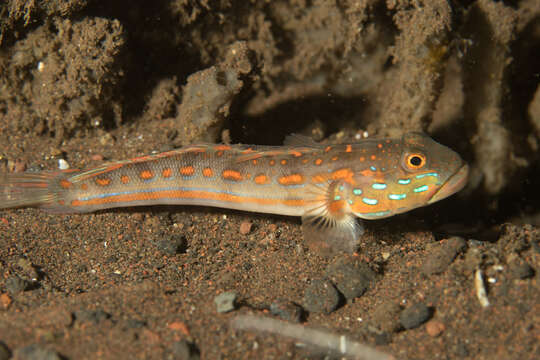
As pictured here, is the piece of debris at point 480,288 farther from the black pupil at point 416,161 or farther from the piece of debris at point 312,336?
the black pupil at point 416,161

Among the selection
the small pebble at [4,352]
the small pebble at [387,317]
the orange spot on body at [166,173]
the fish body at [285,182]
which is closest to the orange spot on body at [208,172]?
the fish body at [285,182]

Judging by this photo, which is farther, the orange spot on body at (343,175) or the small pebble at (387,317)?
the orange spot on body at (343,175)

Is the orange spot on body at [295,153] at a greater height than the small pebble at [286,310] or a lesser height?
greater

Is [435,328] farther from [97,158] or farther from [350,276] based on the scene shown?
[97,158]

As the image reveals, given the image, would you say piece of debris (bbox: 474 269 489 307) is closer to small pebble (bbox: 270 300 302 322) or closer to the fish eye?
the fish eye

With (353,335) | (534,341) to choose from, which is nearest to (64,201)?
(353,335)

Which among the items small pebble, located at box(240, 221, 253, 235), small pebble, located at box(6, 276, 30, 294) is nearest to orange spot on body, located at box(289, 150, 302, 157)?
small pebble, located at box(240, 221, 253, 235)

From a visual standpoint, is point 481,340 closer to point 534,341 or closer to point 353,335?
point 534,341

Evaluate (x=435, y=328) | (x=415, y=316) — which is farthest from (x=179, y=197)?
(x=435, y=328)
